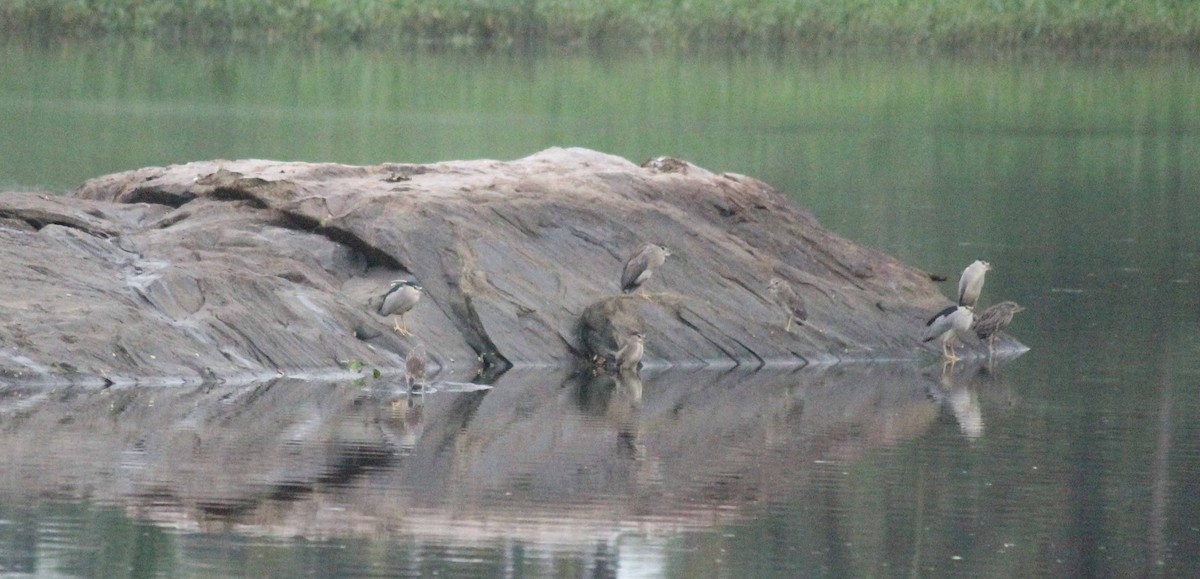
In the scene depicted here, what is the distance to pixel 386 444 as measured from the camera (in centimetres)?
1669

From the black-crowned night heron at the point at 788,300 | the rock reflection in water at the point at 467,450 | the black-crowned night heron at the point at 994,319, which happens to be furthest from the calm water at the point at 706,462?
the black-crowned night heron at the point at 788,300

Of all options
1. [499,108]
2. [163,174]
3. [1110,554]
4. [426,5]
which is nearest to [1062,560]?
[1110,554]

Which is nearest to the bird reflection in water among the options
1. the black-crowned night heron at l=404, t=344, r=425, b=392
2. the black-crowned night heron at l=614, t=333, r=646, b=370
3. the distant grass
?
the black-crowned night heron at l=614, t=333, r=646, b=370

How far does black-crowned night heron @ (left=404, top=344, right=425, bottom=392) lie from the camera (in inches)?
776

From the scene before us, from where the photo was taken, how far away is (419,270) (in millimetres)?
22203

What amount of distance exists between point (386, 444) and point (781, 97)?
153 feet

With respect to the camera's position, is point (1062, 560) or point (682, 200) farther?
point (682, 200)

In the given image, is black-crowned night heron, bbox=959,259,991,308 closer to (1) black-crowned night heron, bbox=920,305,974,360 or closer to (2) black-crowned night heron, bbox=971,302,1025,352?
(2) black-crowned night heron, bbox=971,302,1025,352

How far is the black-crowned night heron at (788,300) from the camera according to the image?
2302cm

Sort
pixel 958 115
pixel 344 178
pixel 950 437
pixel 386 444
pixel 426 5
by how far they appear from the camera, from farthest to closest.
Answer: pixel 426 5 → pixel 958 115 → pixel 344 178 → pixel 950 437 → pixel 386 444

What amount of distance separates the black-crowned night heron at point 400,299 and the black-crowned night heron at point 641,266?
7.21 feet

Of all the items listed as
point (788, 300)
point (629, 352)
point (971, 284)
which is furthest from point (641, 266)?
point (971, 284)

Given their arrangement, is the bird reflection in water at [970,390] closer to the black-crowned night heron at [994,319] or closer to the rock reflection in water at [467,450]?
the rock reflection in water at [467,450]

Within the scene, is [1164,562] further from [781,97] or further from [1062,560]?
[781,97]
